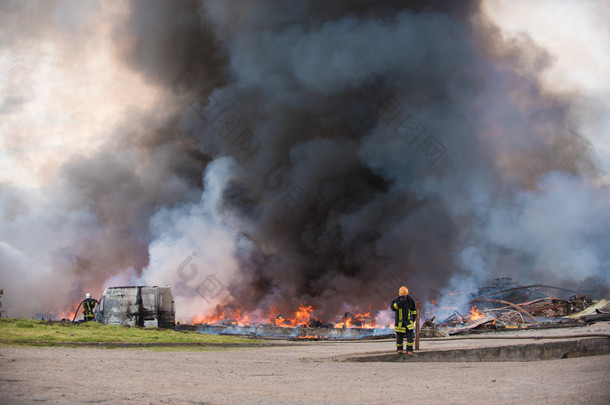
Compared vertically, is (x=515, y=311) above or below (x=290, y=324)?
above

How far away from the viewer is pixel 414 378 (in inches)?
326

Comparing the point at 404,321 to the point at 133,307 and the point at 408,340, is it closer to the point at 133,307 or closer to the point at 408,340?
the point at 408,340

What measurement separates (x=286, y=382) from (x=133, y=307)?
1407 cm

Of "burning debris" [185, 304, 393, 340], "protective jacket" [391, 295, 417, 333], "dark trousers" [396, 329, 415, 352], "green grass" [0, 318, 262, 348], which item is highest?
"protective jacket" [391, 295, 417, 333]

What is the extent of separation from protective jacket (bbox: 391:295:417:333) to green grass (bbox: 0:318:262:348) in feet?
19.7

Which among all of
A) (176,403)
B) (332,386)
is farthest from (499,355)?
(176,403)

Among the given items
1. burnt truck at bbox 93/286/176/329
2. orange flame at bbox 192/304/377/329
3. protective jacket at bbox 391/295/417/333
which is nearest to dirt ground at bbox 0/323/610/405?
protective jacket at bbox 391/295/417/333

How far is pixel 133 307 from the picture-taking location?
66.5ft

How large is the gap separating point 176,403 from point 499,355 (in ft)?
30.6

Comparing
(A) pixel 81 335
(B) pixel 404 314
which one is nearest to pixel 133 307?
(A) pixel 81 335

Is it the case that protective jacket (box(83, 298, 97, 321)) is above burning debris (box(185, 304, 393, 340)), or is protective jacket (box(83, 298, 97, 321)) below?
above

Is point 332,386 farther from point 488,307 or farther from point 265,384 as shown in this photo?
point 488,307

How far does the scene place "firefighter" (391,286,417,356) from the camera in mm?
11750

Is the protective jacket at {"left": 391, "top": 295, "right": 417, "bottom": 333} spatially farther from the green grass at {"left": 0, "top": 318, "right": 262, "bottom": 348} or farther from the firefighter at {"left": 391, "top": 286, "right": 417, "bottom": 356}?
the green grass at {"left": 0, "top": 318, "right": 262, "bottom": 348}
